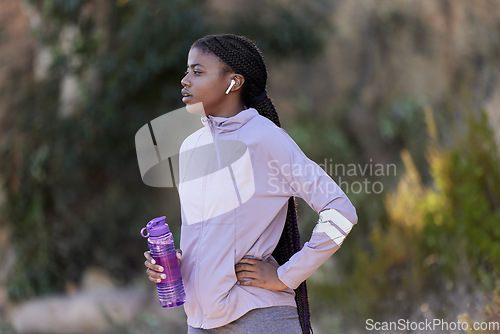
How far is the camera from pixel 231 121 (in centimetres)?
190

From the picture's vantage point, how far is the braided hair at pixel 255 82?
1949 millimetres

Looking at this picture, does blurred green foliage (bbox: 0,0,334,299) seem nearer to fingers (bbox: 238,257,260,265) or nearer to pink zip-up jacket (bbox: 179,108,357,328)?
pink zip-up jacket (bbox: 179,108,357,328)

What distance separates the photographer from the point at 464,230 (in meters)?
4.31

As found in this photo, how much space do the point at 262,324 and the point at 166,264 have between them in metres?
0.34

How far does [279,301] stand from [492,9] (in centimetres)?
721

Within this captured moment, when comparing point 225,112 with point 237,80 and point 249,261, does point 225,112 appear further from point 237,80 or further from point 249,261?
point 249,261

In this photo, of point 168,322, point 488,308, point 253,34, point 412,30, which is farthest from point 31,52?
point 488,308

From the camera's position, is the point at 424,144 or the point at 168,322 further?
the point at 424,144

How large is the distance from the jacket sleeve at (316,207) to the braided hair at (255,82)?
0.45ft

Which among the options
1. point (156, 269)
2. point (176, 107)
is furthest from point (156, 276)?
point (176, 107)

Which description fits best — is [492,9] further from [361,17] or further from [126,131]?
[126,131]

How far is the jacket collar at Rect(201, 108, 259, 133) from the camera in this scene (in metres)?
1.90

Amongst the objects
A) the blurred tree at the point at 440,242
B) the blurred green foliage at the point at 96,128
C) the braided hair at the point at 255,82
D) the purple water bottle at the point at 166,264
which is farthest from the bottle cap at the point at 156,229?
the blurred green foliage at the point at 96,128

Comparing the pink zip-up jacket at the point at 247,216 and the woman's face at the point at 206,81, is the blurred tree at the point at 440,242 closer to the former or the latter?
the pink zip-up jacket at the point at 247,216
